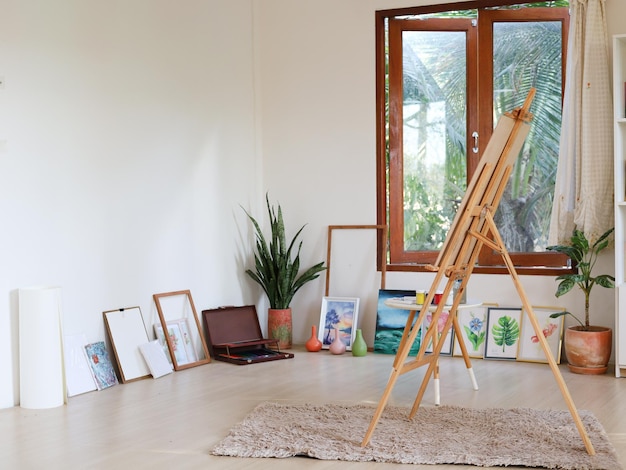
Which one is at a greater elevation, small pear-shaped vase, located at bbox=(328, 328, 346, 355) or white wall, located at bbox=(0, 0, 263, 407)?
white wall, located at bbox=(0, 0, 263, 407)

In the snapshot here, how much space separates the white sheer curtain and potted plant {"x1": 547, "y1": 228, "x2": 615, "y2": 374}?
142mm

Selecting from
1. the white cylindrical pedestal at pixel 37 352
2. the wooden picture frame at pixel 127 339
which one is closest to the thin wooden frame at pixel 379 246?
the wooden picture frame at pixel 127 339

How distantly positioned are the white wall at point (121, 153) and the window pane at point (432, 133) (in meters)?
1.28

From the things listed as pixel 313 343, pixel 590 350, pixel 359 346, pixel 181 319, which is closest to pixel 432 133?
pixel 359 346

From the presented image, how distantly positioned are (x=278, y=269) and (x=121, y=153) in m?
1.66

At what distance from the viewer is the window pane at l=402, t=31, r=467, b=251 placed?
630 centimetres

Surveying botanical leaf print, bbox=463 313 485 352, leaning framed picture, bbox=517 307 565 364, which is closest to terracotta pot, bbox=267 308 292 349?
botanical leaf print, bbox=463 313 485 352

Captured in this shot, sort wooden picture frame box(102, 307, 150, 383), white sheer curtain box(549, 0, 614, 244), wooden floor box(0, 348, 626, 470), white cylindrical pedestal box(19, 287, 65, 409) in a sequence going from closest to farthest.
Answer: wooden floor box(0, 348, 626, 470), white cylindrical pedestal box(19, 287, 65, 409), wooden picture frame box(102, 307, 150, 383), white sheer curtain box(549, 0, 614, 244)

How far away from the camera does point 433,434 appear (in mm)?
3807

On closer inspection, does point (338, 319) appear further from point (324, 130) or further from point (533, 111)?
point (533, 111)

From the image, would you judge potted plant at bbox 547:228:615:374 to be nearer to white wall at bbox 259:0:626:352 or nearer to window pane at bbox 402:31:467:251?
window pane at bbox 402:31:467:251

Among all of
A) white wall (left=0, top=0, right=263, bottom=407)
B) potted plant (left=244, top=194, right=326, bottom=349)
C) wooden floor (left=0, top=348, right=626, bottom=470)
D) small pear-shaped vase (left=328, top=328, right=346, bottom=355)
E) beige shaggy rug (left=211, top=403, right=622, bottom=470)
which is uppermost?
white wall (left=0, top=0, right=263, bottom=407)

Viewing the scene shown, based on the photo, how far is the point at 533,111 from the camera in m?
6.10

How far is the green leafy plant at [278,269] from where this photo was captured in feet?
21.0
